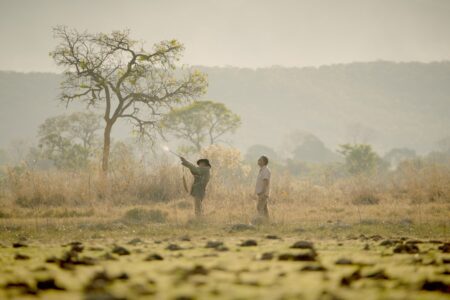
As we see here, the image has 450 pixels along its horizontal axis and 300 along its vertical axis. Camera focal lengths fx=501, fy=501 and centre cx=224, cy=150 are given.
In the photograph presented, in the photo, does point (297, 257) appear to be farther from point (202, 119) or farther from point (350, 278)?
point (202, 119)

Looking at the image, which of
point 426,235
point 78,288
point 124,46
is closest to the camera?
point 78,288

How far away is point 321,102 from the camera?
17388 cm

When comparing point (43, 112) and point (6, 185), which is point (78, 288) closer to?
point (6, 185)

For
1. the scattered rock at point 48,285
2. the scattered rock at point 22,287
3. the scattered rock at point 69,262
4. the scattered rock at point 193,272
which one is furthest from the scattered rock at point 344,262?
the scattered rock at point 22,287

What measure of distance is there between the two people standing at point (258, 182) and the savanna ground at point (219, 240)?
348 mm

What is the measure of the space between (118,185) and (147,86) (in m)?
6.49

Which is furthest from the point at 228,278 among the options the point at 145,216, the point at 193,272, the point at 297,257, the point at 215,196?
the point at 215,196

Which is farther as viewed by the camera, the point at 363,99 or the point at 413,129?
the point at 363,99

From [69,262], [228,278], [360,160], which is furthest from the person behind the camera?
[360,160]

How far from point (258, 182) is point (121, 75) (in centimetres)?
1407

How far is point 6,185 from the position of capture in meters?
19.5

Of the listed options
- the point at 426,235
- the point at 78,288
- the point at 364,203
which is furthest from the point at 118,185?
the point at 78,288

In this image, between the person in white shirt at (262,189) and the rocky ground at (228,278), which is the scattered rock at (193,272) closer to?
the rocky ground at (228,278)

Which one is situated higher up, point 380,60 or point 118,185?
point 380,60
